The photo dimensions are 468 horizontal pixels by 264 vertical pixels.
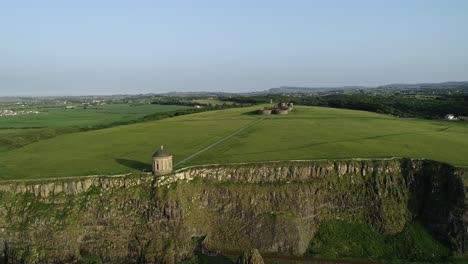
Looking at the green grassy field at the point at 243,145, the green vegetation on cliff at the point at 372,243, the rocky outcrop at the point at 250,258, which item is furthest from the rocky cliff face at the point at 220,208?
the rocky outcrop at the point at 250,258

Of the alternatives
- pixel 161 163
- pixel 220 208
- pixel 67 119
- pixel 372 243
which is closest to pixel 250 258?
pixel 220 208

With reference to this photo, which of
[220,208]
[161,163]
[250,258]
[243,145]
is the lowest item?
[250,258]

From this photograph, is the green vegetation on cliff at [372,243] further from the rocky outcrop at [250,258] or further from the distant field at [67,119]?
the distant field at [67,119]

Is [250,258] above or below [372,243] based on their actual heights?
above

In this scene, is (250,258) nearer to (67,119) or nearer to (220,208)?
(220,208)

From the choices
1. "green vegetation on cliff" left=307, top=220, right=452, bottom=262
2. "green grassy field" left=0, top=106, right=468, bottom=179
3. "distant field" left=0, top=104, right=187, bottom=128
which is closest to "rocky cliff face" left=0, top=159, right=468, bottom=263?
"green vegetation on cliff" left=307, top=220, right=452, bottom=262

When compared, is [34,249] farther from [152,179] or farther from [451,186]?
[451,186]

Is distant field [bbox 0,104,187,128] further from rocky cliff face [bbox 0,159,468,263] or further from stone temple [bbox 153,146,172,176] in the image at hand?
stone temple [bbox 153,146,172,176]
